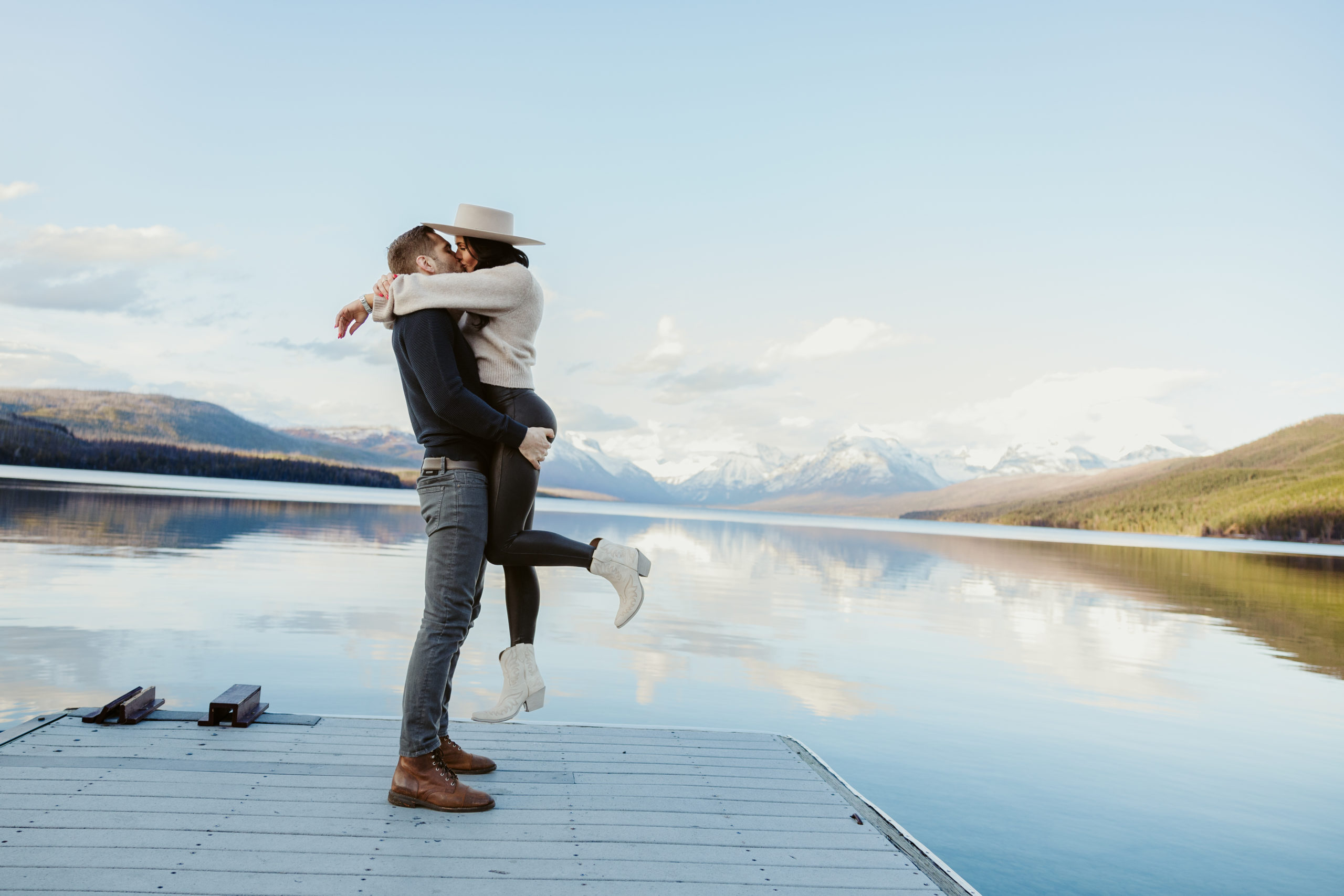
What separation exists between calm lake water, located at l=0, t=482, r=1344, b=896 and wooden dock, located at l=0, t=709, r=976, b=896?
226cm

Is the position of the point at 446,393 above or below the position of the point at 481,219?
below

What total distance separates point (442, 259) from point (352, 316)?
2.04ft

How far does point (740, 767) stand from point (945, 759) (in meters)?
3.55

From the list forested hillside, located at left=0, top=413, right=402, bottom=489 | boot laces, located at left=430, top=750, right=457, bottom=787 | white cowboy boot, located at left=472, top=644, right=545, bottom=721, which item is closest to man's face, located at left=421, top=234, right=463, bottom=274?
white cowboy boot, located at left=472, top=644, right=545, bottom=721

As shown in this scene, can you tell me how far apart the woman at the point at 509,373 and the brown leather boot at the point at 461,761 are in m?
0.26

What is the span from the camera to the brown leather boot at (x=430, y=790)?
362 cm

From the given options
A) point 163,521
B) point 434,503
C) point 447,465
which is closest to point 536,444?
point 447,465

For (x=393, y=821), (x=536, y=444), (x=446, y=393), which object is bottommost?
(x=393, y=821)

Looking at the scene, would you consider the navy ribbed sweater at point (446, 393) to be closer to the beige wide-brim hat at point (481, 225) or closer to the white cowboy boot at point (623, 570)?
the beige wide-brim hat at point (481, 225)

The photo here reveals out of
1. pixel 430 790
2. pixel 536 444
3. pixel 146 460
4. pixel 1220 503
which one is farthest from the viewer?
pixel 1220 503

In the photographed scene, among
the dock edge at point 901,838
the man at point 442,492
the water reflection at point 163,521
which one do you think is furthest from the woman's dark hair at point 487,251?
the water reflection at point 163,521

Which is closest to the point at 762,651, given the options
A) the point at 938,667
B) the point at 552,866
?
the point at 938,667

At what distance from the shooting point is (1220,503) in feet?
449

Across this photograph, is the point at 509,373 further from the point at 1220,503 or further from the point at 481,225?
the point at 1220,503
